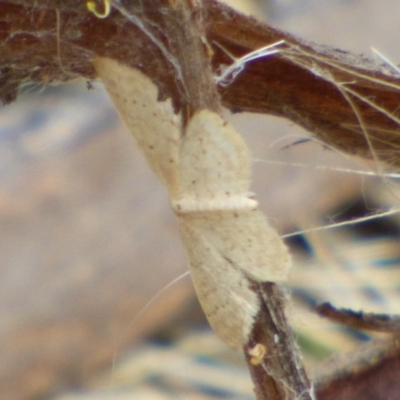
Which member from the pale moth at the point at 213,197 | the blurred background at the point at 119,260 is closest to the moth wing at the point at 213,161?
the pale moth at the point at 213,197

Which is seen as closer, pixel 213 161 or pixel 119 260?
pixel 213 161

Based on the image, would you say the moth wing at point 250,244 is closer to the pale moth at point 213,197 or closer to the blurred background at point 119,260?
the pale moth at point 213,197

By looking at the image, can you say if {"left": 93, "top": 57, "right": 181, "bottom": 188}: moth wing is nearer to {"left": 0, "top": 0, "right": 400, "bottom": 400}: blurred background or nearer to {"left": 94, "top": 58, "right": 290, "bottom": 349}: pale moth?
{"left": 94, "top": 58, "right": 290, "bottom": 349}: pale moth

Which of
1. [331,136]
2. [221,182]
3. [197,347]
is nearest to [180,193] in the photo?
[221,182]

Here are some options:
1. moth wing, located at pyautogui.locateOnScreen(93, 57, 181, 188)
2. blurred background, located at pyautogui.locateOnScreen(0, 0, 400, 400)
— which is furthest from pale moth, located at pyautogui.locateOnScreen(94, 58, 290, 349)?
blurred background, located at pyautogui.locateOnScreen(0, 0, 400, 400)

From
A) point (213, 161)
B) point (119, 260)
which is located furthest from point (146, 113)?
point (119, 260)

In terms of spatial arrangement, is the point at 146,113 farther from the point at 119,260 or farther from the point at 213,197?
the point at 119,260

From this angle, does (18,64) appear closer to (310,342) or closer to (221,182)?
(221,182)

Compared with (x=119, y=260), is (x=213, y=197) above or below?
below

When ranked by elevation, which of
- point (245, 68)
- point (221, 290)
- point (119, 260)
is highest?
point (119, 260)
